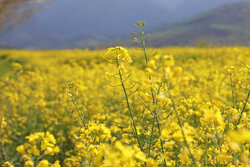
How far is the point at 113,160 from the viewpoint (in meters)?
1.10

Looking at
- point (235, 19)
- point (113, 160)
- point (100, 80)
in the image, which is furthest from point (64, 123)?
point (235, 19)

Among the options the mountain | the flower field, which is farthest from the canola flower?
the mountain

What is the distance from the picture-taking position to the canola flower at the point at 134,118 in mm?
1404

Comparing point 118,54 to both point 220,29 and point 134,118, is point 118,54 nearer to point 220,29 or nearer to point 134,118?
point 134,118

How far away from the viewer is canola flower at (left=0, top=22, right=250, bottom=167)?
4.61ft

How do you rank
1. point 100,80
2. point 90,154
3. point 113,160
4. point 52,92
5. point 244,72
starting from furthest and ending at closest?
point 100,80
point 52,92
point 244,72
point 90,154
point 113,160

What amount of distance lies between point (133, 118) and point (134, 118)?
1837 millimetres

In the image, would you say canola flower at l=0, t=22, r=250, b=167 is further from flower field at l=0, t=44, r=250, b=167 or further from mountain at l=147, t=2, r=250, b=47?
mountain at l=147, t=2, r=250, b=47

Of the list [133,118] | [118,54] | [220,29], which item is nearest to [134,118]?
[133,118]

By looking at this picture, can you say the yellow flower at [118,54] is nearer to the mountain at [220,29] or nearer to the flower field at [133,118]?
the flower field at [133,118]

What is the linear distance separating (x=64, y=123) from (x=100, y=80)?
9.09ft

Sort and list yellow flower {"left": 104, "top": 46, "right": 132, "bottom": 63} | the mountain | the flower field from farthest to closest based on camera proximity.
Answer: the mountain, yellow flower {"left": 104, "top": 46, "right": 132, "bottom": 63}, the flower field

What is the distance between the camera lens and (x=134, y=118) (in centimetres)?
371

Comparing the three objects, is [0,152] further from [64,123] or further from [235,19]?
[235,19]
